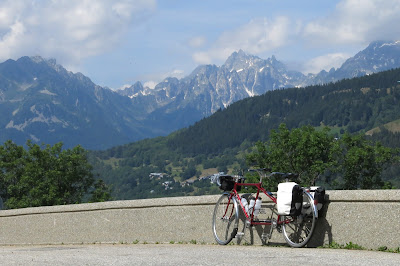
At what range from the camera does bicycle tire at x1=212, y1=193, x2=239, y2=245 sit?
1052 cm

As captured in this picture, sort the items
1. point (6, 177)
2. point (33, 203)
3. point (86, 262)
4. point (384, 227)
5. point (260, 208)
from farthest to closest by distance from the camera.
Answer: point (6, 177) → point (33, 203) → point (260, 208) → point (384, 227) → point (86, 262)

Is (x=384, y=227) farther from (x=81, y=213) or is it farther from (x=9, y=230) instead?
(x=9, y=230)

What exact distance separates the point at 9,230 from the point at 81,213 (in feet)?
10.2

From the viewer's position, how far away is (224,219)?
34.8 ft

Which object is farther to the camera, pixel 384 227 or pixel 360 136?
pixel 360 136

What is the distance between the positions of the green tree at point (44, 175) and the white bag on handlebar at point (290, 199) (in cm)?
4835

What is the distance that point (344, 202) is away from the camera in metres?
9.18

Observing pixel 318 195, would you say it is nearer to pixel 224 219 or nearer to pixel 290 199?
pixel 290 199

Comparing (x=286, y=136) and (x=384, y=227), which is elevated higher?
(x=286, y=136)

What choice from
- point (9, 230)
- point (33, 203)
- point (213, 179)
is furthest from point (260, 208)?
point (33, 203)

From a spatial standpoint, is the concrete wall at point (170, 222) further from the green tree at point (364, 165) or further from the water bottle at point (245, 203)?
the green tree at point (364, 165)

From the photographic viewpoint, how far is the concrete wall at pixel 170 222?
28.8 feet

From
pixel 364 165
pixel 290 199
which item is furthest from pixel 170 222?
pixel 364 165

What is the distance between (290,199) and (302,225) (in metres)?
0.58
